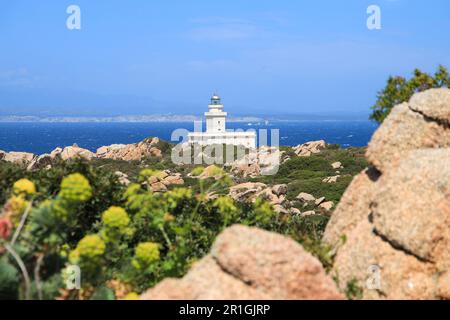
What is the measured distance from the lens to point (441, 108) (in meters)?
7.46

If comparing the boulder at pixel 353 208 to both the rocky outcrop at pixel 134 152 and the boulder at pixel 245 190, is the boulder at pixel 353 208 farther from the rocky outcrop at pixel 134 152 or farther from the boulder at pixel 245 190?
the rocky outcrop at pixel 134 152

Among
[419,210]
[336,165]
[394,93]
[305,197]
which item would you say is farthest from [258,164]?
[419,210]

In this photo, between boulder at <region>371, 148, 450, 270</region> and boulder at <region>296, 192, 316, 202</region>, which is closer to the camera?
boulder at <region>371, 148, 450, 270</region>

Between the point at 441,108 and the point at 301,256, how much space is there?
10.8 feet

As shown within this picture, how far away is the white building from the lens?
69.9 metres

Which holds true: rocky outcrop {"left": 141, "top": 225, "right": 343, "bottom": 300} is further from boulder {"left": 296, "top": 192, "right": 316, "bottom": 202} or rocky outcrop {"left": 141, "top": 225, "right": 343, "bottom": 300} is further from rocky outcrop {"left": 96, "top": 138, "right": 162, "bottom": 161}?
rocky outcrop {"left": 96, "top": 138, "right": 162, "bottom": 161}

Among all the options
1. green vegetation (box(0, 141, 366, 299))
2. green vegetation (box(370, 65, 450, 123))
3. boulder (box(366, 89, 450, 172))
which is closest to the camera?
green vegetation (box(0, 141, 366, 299))

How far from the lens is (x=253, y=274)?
5305mm

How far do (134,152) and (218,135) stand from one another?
509 inches

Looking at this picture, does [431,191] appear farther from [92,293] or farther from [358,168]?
[358,168]

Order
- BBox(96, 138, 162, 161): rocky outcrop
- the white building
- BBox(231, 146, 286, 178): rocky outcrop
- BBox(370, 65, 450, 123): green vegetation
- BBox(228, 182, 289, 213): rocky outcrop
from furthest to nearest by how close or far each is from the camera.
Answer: the white building
BBox(96, 138, 162, 161): rocky outcrop
BBox(231, 146, 286, 178): rocky outcrop
BBox(228, 182, 289, 213): rocky outcrop
BBox(370, 65, 450, 123): green vegetation

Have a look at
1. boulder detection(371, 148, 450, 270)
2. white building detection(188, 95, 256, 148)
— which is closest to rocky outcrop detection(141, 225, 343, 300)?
boulder detection(371, 148, 450, 270)

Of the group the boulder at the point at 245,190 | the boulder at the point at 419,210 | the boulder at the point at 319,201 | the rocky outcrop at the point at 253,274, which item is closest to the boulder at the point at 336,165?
the boulder at the point at 245,190

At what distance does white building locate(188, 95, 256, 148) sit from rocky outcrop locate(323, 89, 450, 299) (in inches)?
2376
